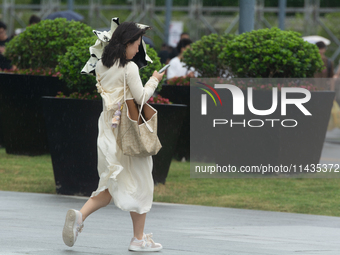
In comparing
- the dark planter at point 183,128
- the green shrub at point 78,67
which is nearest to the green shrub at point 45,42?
the dark planter at point 183,128

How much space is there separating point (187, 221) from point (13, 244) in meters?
2.08

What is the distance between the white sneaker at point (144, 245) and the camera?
16.4 feet

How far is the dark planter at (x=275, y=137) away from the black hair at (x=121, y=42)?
16.6 feet

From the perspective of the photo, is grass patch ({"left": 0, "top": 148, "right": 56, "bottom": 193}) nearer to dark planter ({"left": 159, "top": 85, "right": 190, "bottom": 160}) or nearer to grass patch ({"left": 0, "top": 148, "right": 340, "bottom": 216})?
grass patch ({"left": 0, "top": 148, "right": 340, "bottom": 216})

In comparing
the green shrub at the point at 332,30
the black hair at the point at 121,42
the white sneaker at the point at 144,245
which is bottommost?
the green shrub at the point at 332,30

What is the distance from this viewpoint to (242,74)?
10.2 meters

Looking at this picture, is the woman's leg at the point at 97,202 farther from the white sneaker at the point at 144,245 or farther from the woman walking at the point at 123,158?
the white sneaker at the point at 144,245

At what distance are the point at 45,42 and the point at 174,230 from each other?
19.1 ft

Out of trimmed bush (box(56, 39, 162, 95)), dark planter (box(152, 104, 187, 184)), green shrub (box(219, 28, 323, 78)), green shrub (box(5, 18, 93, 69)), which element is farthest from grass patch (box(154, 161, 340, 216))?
green shrub (box(5, 18, 93, 69))

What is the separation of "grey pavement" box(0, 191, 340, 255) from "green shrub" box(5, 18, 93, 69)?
364 centimetres

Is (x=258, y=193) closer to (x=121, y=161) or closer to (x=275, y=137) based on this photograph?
(x=275, y=137)

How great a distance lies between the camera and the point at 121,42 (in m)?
5.10

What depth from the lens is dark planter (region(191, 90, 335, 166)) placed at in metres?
9.88

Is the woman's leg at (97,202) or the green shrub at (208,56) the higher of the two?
the woman's leg at (97,202)
